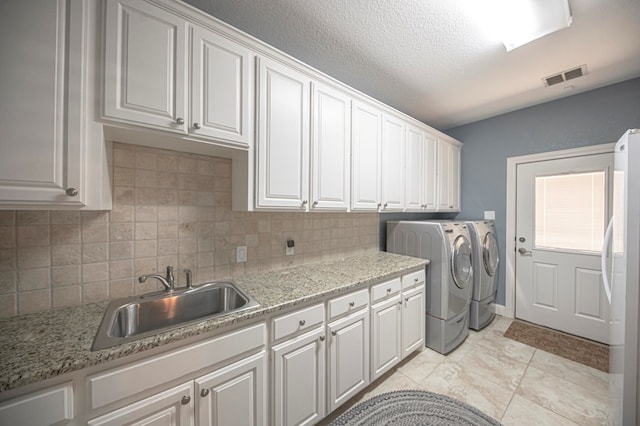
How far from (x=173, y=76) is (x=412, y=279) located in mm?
2268

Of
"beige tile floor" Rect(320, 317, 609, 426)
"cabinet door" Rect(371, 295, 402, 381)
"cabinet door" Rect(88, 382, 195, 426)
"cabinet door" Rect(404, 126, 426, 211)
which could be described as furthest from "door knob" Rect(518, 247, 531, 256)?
"cabinet door" Rect(88, 382, 195, 426)

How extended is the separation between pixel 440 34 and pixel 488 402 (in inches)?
105

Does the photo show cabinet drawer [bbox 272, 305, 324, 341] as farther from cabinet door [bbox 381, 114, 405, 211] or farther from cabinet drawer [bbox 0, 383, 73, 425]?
cabinet door [bbox 381, 114, 405, 211]

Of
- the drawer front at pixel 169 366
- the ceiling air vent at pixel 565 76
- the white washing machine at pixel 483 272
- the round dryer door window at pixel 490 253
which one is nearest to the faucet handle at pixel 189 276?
the drawer front at pixel 169 366

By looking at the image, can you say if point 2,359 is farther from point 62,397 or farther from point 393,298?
point 393,298

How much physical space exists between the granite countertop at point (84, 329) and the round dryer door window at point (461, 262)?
961mm

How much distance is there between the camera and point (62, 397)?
768 mm

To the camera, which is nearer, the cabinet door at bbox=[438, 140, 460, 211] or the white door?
the white door

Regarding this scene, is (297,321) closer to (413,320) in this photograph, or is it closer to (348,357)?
(348,357)

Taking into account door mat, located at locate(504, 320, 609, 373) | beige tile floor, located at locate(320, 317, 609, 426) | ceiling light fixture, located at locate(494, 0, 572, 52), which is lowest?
beige tile floor, located at locate(320, 317, 609, 426)

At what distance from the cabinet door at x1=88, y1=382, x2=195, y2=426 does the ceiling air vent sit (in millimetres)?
3586

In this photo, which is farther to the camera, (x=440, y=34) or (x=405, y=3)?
(x=440, y=34)

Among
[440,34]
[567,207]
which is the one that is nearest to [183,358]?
[440,34]

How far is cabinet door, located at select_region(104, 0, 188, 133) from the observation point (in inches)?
40.2
